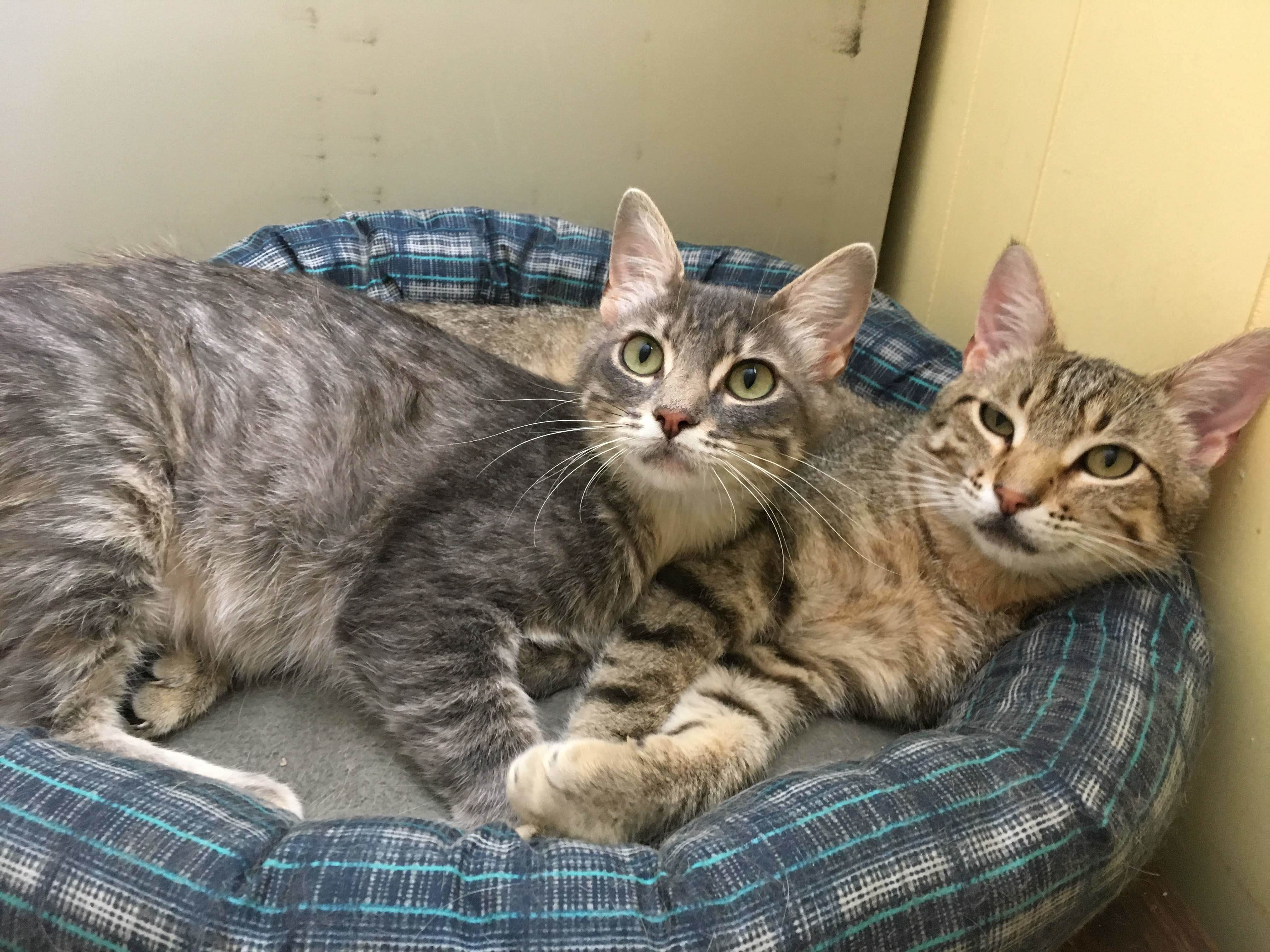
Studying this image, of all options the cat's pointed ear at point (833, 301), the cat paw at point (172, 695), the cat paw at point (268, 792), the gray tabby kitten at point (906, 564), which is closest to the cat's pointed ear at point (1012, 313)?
the gray tabby kitten at point (906, 564)

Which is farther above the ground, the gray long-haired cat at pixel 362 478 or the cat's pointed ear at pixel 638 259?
the cat's pointed ear at pixel 638 259

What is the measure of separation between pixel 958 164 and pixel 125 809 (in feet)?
8.30

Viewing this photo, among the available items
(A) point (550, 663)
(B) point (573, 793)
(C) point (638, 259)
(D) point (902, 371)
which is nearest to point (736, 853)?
(B) point (573, 793)

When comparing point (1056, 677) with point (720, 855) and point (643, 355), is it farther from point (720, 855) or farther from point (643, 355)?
→ point (643, 355)

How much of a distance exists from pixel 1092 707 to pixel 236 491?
58.7 inches

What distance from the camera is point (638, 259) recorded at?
1.80 metres

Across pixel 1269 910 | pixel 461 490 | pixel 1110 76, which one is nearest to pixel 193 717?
pixel 461 490

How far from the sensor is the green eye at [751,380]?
1610 mm

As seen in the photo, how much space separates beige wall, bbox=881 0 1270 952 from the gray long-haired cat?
593mm

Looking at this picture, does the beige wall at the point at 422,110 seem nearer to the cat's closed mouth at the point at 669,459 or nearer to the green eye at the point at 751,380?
the green eye at the point at 751,380

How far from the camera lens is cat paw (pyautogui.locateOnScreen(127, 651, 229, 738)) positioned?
1552 millimetres

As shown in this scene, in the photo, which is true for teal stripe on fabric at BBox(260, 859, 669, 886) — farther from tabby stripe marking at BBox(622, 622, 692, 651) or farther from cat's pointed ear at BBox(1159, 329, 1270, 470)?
cat's pointed ear at BBox(1159, 329, 1270, 470)

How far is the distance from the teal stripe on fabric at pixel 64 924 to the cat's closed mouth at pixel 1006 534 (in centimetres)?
137

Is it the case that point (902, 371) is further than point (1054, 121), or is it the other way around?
point (902, 371)
